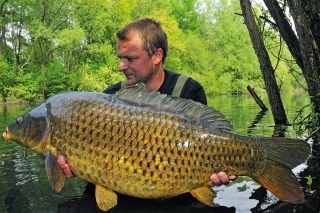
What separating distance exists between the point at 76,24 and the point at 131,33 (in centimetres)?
3014

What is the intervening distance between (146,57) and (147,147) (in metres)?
1.30

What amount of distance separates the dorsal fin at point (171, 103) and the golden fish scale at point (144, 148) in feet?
0.31

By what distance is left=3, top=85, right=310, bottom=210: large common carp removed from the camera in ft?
8.29

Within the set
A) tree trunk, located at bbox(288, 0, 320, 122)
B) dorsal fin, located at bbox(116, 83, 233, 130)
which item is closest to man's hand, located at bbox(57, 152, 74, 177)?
dorsal fin, located at bbox(116, 83, 233, 130)

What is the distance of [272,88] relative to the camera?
8.64 metres

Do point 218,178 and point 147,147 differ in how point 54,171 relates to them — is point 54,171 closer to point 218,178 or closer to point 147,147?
point 147,147

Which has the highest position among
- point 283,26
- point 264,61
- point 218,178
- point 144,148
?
point 283,26

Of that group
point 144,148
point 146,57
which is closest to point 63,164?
point 144,148

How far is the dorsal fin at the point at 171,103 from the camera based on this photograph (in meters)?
2.76

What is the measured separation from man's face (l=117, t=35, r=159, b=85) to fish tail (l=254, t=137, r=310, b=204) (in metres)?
1.41

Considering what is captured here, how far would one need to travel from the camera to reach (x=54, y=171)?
2670 mm

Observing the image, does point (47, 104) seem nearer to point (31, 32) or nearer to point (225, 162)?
point (225, 162)

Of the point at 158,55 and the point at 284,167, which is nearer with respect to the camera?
the point at 284,167

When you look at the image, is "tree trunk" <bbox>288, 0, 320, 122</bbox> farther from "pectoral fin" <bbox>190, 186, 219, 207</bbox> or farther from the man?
"pectoral fin" <bbox>190, 186, 219, 207</bbox>
